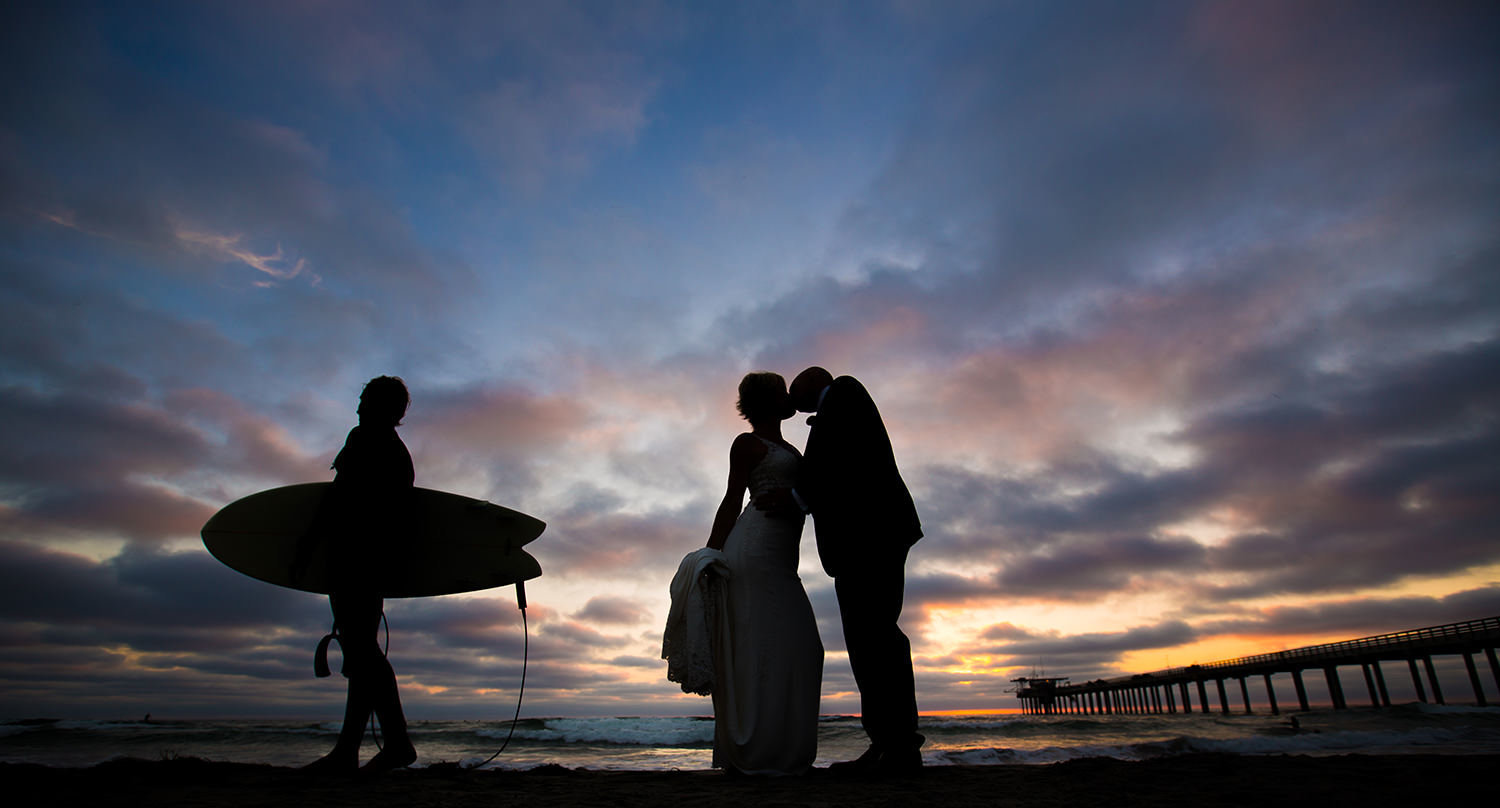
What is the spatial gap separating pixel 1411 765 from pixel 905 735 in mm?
2288

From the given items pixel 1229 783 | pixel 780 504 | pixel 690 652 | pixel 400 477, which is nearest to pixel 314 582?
pixel 400 477

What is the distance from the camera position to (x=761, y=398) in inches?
159

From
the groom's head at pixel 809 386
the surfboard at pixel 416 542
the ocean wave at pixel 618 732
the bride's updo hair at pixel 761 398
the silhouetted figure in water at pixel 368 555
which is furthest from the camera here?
the ocean wave at pixel 618 732

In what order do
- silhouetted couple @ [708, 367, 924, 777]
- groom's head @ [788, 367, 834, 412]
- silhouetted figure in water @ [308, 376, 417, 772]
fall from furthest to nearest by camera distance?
groom's head @ [788, 367, 834, 412]
silhouetted figure in water @ [308, 376, 417, 772]
silhouetted couple @ [708, 367, 924, 777]

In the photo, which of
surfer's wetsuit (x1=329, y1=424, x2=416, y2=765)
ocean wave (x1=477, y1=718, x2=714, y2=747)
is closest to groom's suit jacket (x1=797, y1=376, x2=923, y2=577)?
surfer's wetsuit (x1=329, y1=424, x2=416, y2=765)

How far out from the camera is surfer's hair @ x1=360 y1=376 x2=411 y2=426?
152 inches

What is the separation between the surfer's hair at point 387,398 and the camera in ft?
12.7

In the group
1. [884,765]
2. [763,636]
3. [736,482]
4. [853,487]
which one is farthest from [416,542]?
[884,765]

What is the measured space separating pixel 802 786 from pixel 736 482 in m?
1.57

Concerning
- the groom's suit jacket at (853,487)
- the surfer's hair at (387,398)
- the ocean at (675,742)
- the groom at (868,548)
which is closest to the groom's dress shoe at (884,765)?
the groom at (868,548)

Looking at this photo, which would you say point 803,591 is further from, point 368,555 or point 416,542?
point 416,542

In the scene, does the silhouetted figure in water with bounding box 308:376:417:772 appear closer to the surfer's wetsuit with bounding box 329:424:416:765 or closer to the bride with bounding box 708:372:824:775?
the surfer's wetsuit with bounding box 329:424:416:765

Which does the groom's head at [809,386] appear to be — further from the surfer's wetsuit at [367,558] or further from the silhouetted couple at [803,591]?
the surfer's wetsuit at [367,558]

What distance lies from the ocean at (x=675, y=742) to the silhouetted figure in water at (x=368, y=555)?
158cm
